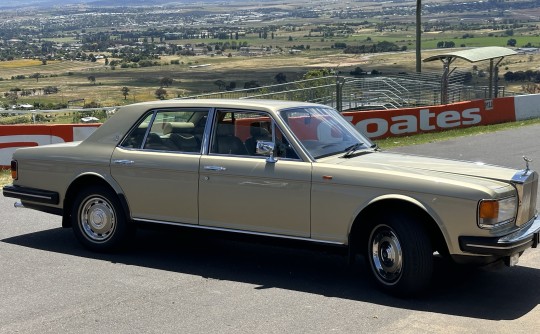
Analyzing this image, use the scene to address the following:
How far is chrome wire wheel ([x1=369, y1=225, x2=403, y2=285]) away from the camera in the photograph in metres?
7.00

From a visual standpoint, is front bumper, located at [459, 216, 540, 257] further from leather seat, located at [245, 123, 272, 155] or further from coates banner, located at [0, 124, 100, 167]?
coates banner, located at [0, 124, 100, 167]

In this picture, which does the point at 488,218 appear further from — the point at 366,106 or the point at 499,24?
the point at 499,24

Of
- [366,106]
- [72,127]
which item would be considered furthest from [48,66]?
[72,127]

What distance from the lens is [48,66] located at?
103 metres

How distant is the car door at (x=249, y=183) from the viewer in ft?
24.4

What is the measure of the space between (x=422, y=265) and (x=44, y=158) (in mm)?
3988

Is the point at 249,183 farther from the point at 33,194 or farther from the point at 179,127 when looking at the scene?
the point at 33,194

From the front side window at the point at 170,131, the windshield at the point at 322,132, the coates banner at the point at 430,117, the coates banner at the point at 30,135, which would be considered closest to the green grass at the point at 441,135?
the coates banner at the point at 430,117

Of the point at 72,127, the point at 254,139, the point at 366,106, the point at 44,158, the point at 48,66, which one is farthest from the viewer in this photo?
the point at 48,66

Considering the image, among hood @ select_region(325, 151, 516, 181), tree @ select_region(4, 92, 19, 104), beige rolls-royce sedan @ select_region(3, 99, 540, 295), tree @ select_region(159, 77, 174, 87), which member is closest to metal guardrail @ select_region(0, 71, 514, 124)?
beige rolls-royce sedan @ select_region(3, 99, 540, 295)

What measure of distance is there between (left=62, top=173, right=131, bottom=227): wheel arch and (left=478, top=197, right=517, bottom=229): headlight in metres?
3.31

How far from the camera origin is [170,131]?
826 centimetres

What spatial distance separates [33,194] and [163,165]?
1590mm

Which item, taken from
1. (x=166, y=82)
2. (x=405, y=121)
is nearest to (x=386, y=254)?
(x=405, y=121)
